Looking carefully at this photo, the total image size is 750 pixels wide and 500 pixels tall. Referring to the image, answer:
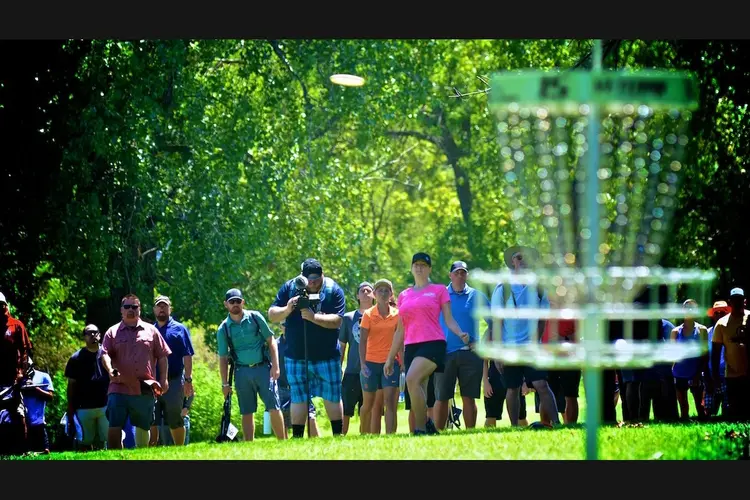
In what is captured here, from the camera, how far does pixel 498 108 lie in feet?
23.8

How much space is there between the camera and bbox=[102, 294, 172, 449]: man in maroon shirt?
53.5 feet

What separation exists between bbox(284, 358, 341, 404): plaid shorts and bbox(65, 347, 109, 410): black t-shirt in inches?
105

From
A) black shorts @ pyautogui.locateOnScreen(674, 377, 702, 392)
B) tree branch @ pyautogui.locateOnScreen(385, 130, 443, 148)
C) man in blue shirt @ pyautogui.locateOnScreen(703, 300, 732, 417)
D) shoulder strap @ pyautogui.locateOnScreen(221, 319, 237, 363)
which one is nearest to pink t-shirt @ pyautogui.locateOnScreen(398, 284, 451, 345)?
shoulder strap @ pyautogui.locateOnScreen(221, 319, 237, 363)

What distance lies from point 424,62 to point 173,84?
45.5 feet

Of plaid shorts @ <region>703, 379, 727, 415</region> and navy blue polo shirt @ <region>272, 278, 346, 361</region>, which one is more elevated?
navy blue polo shirt @ <region>272, 278, 346, 361</region>

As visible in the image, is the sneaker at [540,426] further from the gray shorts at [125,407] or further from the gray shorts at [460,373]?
the gray shorts at [125,407]

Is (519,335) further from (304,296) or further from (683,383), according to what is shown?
(683,383)

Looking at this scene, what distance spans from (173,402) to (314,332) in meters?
2.31

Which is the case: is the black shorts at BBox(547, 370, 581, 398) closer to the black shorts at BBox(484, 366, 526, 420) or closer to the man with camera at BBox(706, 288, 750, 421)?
the black shorts at BBox(484, 366, 526, 420)

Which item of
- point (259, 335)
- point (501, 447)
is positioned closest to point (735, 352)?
point (501, 447)

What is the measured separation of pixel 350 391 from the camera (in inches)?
722

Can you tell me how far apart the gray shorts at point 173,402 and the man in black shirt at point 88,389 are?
824mm

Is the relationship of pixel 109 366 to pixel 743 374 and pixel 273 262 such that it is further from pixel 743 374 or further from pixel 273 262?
pixel 273 262
